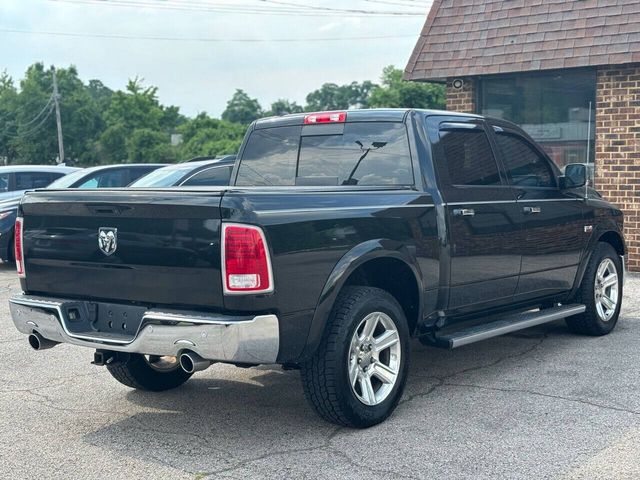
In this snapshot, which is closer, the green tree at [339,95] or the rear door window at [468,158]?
the rear door window at [468,158]

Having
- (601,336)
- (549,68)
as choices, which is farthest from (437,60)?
(601,336)

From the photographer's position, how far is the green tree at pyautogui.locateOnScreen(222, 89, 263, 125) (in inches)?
4648

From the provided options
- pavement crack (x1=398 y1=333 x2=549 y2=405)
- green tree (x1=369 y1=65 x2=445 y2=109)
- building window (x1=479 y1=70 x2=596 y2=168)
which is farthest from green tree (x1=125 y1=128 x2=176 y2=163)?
pavement crack (x1=398 y1=333 x2=549 y2=405)

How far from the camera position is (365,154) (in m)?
6.12

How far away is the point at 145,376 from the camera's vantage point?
604cm

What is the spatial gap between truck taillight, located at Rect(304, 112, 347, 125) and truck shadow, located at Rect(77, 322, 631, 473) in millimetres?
1899

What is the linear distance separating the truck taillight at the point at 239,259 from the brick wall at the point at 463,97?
9.42 metres

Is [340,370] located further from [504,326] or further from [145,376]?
[504,326]

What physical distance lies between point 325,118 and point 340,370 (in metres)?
2.15

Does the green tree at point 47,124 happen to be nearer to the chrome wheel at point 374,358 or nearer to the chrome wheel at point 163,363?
the chrome wheel at point 163,363

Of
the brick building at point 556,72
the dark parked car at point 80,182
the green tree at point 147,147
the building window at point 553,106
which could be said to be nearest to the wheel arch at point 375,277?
the brick building at point 556,72

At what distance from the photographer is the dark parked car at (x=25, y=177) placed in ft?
51.1

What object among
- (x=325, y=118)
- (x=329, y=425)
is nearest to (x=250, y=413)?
(x=329, y=425)

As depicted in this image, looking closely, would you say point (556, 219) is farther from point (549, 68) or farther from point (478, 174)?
point (549, 68)
